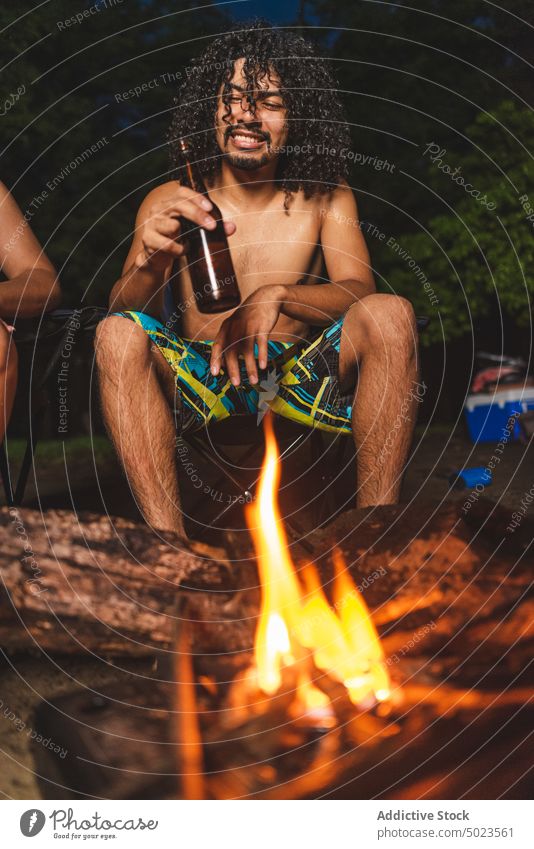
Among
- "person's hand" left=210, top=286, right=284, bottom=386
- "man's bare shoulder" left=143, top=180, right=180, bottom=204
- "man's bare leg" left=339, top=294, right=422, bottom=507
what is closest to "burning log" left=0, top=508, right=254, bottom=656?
"person's hand" left=210, top=286, right=284, bottom=386

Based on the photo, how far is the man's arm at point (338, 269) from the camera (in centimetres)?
237

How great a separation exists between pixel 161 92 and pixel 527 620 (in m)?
4.94

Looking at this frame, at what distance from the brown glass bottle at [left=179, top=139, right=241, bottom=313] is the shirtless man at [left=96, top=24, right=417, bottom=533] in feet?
0.14

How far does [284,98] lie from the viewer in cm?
275

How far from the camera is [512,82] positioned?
4.93m

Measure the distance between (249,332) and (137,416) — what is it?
0.40m

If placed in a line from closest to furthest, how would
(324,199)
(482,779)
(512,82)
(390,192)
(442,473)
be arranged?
(482,779) → (324,199) → (442,473) → (512,82) → (390,192)

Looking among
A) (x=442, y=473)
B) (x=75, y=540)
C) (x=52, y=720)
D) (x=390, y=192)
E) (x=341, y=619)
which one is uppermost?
(x=390, y=192)

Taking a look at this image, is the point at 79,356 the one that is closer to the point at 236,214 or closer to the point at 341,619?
the point at 236,214

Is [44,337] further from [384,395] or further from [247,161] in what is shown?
[384,395]

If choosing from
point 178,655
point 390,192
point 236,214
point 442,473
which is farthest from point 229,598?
point 390,192

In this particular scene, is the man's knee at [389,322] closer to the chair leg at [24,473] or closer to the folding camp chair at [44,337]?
the folding camp chair at [44,337]

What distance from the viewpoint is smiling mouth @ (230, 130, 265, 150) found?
2695mm

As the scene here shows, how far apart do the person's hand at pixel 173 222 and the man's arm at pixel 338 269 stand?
0.36 meters
